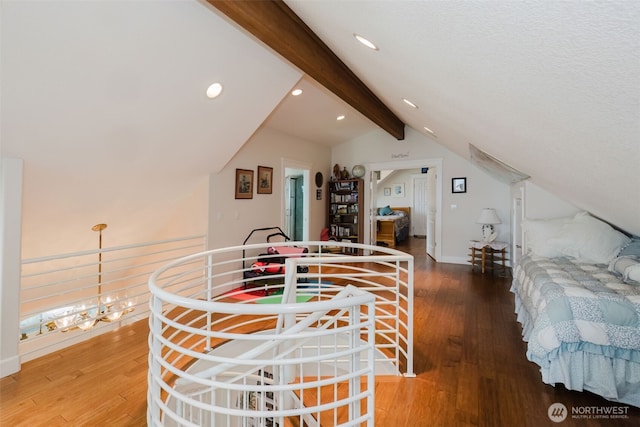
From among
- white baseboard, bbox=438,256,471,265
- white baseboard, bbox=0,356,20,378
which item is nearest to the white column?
white baseboard, bbox=0,356,20,378

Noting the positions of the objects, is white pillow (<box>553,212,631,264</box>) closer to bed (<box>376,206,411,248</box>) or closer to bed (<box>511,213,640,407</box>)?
bed (<box>511,213,640,407</box>)

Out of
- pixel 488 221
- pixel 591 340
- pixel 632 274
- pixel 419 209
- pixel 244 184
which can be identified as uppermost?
pixel 244 184

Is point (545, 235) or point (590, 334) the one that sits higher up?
point (545, 235)

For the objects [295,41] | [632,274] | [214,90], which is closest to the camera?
[632,274]

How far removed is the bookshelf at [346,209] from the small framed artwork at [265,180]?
7.59 ft

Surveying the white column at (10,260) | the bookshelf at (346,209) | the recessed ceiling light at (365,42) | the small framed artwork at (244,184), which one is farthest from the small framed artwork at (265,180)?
the recessed ceiling light at (365,42)

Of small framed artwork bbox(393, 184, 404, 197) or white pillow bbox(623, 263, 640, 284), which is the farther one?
small framed artwork bbox(393, 184, 404, 197)

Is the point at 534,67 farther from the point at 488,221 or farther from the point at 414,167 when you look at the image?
the point at 414,167

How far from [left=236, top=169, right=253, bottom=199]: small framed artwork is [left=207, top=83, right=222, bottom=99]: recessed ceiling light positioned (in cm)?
161

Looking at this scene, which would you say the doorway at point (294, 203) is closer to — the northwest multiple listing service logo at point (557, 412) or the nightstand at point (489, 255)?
the nightstand at point (489, 255)

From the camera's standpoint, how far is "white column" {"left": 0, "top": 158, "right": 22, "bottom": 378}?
201 centimetres

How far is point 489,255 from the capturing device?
5.36 m

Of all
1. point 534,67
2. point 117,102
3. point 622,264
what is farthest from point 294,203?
point 534,67

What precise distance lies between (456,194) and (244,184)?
4.19 metres
